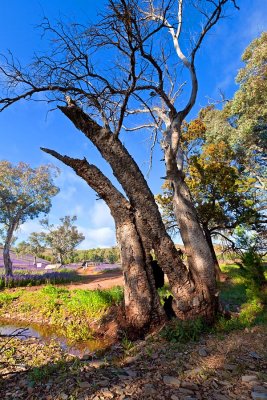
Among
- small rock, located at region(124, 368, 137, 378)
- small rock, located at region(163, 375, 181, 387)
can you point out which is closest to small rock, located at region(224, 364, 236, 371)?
small rock, located at region(163, 375, 181, 387)

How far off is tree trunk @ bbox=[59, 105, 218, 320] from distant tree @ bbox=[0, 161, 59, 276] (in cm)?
1427

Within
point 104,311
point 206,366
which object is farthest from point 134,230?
point 104,311

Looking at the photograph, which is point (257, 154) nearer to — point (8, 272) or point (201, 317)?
point (201, 317)

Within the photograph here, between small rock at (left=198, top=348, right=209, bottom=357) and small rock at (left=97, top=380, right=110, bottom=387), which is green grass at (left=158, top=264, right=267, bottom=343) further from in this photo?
small rock at (left=97, top=380, right=110, bottom=387)

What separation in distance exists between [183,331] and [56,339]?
153 inches

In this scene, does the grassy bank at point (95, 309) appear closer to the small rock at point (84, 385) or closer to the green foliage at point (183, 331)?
the green foliage at point (183, 331)

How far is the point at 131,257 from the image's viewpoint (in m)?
5.85

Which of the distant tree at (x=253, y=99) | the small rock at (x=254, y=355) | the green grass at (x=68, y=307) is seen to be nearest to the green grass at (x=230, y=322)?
the small rock at (x=254, y=355)

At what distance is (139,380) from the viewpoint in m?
3.31

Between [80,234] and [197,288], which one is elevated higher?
[80,234]

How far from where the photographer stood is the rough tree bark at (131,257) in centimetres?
566

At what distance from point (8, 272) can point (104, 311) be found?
471 inches

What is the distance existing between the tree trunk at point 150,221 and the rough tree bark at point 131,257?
0.84 feet

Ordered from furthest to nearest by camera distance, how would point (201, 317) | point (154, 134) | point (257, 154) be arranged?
point (257, 154) < point (154, 134) < point (201, 317)
